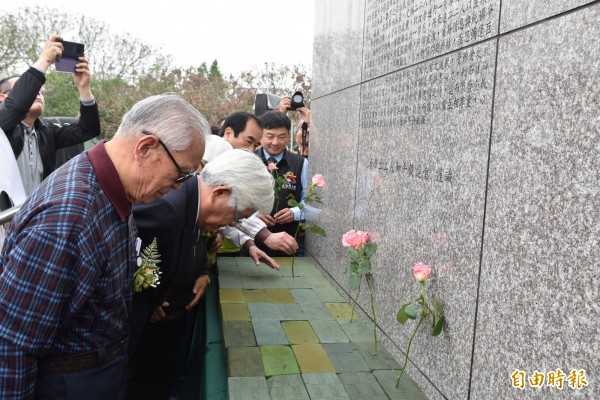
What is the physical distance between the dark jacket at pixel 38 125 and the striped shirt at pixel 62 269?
2.17 meters

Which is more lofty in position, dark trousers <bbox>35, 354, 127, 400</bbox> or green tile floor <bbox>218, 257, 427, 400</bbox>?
dark trousers <bbox>35, 354, 127, 400</bbox>

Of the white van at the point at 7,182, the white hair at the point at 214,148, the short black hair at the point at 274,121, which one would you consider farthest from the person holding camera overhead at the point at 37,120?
the short black hair at the point at 274,121

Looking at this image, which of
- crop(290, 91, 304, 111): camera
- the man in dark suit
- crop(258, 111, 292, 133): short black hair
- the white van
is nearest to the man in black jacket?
crop(258, 111, 292, 133): short black hair

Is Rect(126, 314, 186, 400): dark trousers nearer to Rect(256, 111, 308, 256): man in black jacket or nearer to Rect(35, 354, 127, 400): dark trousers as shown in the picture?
Rect(256, 111, 308, 256): man in black jacket

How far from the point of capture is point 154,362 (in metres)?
3.06

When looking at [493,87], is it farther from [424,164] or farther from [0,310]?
[0,310]

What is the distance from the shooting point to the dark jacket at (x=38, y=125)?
10.8 ft

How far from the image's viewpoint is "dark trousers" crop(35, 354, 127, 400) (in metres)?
1.45

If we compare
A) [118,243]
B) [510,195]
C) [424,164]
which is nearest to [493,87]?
[510,195]

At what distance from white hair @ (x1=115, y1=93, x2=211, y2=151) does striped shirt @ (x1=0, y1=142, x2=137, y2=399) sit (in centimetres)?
12

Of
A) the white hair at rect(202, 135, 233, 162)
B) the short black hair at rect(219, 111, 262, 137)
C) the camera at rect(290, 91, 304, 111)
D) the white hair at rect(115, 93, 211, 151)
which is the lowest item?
the white hair at rect(202, 135, 233, 162)

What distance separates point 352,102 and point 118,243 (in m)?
2.00

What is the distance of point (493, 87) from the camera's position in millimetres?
1572

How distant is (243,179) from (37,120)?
7.84 ft
